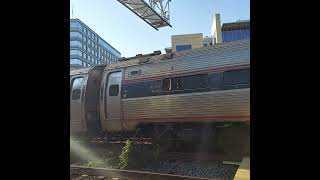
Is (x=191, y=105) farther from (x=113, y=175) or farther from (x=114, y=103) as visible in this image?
(x=113, y=175)

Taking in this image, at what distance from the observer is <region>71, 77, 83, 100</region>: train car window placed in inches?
545

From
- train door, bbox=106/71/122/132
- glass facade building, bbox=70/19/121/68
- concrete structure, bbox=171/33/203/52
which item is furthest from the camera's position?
glass facade building, bbox=70/19/121/68

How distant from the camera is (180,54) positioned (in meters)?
11.0

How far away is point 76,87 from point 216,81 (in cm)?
715

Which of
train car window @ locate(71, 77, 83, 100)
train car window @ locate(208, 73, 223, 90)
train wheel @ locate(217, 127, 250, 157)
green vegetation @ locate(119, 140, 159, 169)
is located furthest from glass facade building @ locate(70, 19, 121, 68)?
train wheel @ locate(217, 127, 250, 157)

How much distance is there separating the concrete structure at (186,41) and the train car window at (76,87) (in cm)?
1921

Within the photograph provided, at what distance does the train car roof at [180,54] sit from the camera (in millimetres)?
9802

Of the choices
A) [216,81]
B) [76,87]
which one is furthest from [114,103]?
[216,81]

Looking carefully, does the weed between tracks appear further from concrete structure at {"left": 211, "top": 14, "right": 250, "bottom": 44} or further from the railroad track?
concrete structure at {"left": 211, "top": 14, "right": 250, "bottom": 44}

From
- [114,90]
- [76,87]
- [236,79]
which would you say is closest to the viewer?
[236,79]
